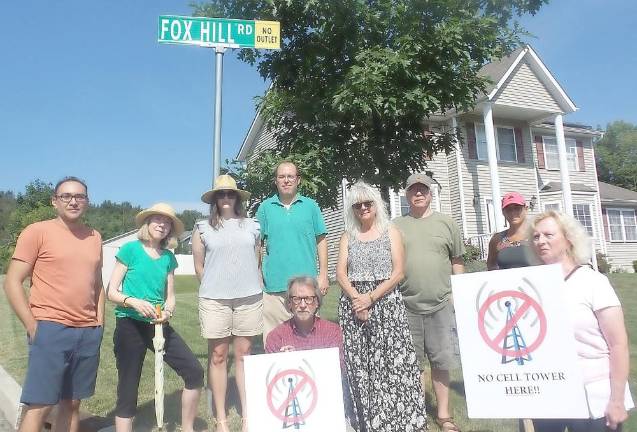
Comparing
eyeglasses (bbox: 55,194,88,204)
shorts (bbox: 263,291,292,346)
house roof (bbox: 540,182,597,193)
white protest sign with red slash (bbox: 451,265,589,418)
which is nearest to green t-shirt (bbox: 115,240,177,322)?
eyeglasses (bbox: 55,194,88,204)

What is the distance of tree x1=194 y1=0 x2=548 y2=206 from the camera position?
222 inches

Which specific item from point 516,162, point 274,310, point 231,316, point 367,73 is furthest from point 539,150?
point 231,316

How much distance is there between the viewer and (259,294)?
13.9ft

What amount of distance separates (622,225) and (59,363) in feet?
87.4

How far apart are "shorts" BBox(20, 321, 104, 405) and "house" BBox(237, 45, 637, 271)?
49.0 feet

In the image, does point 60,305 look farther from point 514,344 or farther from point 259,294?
point 514,344

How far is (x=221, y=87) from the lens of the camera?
510 centimetres

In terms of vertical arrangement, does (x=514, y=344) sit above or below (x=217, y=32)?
below

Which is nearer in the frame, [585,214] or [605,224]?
[585,214]

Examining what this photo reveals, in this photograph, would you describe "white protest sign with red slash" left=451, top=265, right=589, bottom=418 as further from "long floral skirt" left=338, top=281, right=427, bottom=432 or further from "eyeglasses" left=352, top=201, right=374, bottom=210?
"eyeglasses" left=352, top=201, right=374, bottom=210

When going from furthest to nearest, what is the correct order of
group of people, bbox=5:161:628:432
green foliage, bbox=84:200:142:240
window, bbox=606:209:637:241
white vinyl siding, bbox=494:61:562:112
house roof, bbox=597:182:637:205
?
green foliage, bbox=84:200:142:240
house roof, bbox=597:182:637:205
window, bbox=606:209:637:241
white vinyl siding, bbox=494:61:562:112
group of people, bbox=5:161:628:432

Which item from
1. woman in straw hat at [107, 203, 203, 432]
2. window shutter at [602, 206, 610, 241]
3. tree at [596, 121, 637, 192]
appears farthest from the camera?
tree at [596, 121, 637, 192]

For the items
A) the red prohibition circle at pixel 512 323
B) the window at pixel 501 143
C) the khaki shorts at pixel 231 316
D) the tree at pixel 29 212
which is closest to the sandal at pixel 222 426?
the khaki shorts at pixel 231 316

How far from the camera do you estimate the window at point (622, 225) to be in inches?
959
